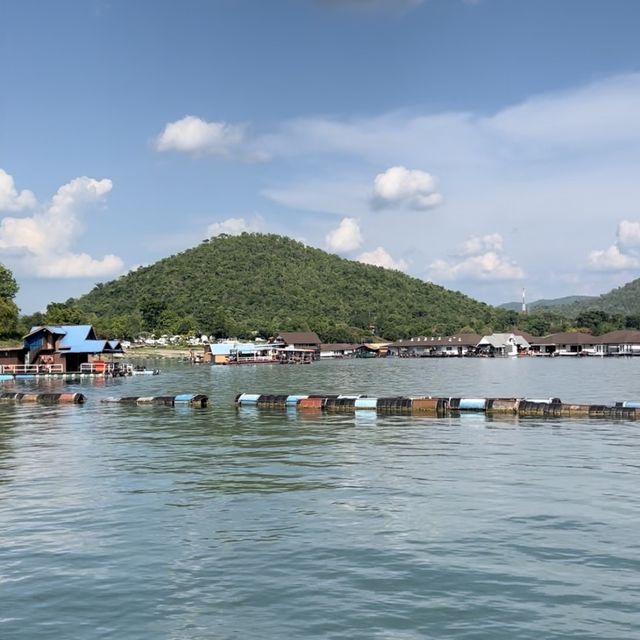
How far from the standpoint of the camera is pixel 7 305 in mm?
98188

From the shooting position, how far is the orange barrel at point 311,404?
4156 centimetres

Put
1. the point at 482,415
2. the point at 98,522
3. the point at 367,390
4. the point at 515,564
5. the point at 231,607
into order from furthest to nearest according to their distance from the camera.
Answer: the point at 367,390 → the point at 482,415 → the point at 98,522 → the point at 515,564 → the point at 231,607

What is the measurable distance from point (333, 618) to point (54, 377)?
72045 millimetres

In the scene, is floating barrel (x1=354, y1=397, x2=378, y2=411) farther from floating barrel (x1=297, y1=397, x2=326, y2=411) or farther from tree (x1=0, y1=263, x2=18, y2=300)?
tree (x1=0, y1=263, x2=18, y2=300)

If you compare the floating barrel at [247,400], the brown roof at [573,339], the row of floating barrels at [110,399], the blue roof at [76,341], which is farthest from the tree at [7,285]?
the brown roof at [573,339]

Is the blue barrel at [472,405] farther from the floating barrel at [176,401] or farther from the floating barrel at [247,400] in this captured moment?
the floating barrel at [176,401]

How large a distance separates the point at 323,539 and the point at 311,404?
89.5 ft

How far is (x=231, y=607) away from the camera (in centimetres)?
1121

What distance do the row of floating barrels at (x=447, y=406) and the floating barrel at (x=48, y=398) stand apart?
12314mm

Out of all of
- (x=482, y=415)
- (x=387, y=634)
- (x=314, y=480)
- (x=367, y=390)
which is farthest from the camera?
(x=367, y=390)

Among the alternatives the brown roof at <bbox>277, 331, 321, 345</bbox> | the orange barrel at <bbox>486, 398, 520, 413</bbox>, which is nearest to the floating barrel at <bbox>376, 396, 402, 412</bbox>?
the orange barrel at <bbox>486, 398, 520, 413</bbox>

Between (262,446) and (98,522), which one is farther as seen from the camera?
(262,446)

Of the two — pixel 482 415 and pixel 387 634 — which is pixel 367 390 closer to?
pixel 482 415

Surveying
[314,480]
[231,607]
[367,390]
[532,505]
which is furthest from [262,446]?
[367,390]
